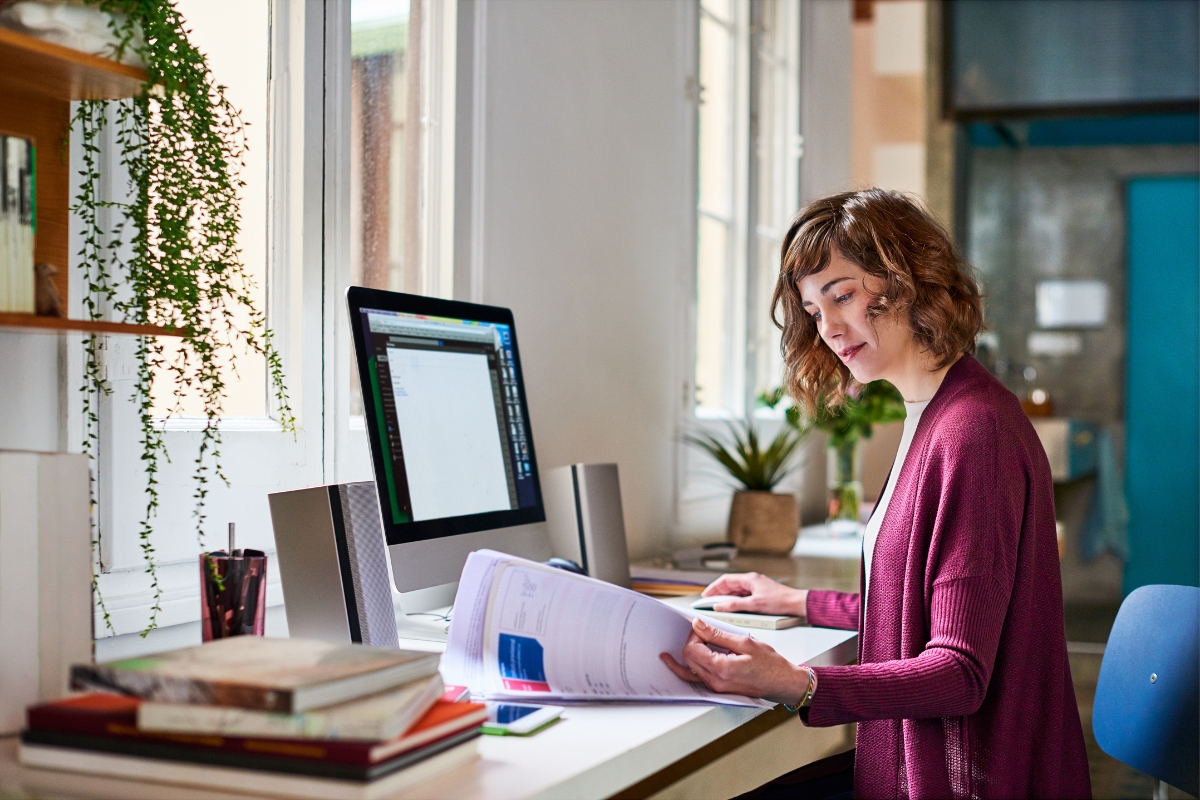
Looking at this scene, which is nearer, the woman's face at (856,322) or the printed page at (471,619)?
the printed page at (471,619)

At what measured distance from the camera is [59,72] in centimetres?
106

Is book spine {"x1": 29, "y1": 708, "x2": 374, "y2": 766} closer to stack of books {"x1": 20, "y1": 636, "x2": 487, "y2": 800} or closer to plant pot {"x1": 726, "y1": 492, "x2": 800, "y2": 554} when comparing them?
stack of books {"x1": 20, "y1": 636, "x2": 487, "y2": 800}

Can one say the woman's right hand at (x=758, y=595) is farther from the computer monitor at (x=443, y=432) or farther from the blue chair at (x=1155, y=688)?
the blue chair at (x=1155, y=688)

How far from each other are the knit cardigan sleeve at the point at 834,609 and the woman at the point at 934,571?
0.17 meters

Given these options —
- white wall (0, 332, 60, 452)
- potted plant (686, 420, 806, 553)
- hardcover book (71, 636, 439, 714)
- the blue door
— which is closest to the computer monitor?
white wall (0, 332, 60, 452)

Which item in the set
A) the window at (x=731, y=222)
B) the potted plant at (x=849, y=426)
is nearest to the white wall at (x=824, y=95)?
the window at (x=731, y=222)

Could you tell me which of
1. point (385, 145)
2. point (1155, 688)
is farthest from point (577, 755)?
point (385, 145)

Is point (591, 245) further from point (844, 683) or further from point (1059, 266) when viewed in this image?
point (1059, 266)

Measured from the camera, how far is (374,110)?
5.76 feet

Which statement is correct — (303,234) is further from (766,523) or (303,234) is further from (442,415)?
(766,523)

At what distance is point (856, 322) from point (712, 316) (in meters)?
1.63

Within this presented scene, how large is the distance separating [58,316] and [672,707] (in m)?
0.73

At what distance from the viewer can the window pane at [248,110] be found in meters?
1.46

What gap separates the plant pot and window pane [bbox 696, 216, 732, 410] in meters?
0.49
